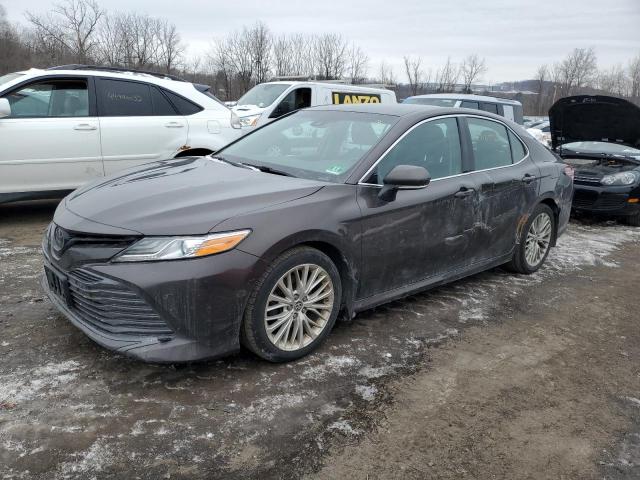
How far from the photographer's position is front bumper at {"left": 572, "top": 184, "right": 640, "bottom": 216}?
783 cm

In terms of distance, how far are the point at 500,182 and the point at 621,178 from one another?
4.48m

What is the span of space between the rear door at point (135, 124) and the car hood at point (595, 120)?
5.72 m

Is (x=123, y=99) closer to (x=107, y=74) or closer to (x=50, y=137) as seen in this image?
(x=107, y=74)

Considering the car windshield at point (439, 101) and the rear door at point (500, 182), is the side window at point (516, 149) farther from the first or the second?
the car windshield at point (439, 101)

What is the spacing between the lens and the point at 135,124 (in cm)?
652

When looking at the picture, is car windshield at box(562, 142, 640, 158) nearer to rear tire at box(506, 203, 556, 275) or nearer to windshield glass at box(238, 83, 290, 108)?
rear tire at box(506, 203, 556, 275)

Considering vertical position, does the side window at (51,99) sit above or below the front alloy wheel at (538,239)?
above

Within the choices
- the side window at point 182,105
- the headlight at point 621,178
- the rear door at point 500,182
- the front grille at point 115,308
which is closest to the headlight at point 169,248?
the front grille at point 115,308

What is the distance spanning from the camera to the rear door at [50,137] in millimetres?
5859

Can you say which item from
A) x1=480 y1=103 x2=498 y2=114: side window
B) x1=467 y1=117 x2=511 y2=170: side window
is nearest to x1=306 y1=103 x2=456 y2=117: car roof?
x1=467 y1=117 x2=511 y2=170: side window

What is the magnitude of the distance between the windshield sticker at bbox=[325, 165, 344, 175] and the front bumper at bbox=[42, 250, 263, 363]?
0.97 m

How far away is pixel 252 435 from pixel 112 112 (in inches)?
197

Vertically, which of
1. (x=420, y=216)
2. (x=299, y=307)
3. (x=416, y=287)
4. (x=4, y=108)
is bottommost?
(x=416, y=287)

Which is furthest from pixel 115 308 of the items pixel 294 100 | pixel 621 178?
pixel 294 100
